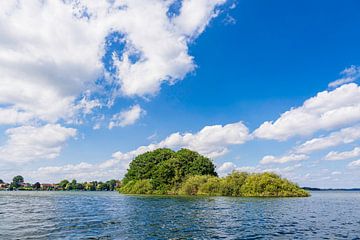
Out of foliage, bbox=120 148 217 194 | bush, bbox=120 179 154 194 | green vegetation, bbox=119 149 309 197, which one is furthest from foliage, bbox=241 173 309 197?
bush, bbox=120 179 154 194

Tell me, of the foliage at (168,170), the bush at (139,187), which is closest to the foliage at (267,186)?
the foliage at (168,170)

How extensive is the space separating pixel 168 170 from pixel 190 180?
47.6 feet

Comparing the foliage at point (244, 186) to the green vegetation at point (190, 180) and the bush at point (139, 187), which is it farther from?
the bush at point (139, 187)

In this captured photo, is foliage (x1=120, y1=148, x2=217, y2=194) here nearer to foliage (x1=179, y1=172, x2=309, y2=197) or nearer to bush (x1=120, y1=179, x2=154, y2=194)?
bush (x1=120, y1=179, x2=154, y2=194)

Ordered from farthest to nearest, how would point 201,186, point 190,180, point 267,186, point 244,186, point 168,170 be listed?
point 168,170 < point 190,180 < point 201,186 < point 244,186 < point 267,186

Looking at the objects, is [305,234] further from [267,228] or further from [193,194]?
[193,194]

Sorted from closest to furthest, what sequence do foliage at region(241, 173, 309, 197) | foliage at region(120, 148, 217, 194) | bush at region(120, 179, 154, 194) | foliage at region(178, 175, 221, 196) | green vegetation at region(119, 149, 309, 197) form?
foliage at region(241, 173, 309, 197) < green vegetation at region(119, 149, 309, 197) < foliage at region(178, 175, 221, 196) < foliage at region(120, 148, 217, 194) < bush at region(120, 179, 154, 194)

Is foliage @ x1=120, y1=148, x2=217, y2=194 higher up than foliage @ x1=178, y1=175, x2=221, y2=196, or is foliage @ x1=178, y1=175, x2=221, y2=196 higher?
foliage @ x1=120, y1=148, x2=217, y2=194

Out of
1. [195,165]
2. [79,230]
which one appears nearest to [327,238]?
[79,230]

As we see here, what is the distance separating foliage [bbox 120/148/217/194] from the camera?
127m

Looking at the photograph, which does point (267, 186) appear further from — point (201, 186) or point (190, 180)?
point (190, 180)

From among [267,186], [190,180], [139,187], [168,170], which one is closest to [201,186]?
[190,180]

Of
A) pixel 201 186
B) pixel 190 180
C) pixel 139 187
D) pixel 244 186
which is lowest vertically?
pixel 244 186

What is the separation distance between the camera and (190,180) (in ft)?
380
